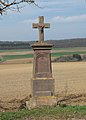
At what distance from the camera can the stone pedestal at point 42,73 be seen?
14430 mm

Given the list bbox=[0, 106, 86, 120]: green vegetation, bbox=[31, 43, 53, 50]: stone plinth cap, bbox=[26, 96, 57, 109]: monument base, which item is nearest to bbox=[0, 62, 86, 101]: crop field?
bbox=[26, 96, 57, 109]: monument base

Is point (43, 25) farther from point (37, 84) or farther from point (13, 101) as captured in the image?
point (13, 101)

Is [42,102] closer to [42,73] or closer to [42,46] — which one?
[42,73]

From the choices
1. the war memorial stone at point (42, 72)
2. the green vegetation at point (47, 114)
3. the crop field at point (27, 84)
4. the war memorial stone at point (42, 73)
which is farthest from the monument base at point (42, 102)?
the crop field at point (27, 84)

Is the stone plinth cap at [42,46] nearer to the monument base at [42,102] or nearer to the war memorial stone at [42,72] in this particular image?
the war memorial stone at [42,72]

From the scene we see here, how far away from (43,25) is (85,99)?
3700mm

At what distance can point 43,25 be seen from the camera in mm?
14945

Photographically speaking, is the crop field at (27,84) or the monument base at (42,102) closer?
the monument base at (42,102)

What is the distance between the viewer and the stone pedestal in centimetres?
1443

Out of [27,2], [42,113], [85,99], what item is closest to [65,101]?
[85,99]

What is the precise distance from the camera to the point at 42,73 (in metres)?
14.5

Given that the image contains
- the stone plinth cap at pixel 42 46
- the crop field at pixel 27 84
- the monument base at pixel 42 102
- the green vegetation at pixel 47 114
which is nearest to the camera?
the green vegetation at pixel 47 114

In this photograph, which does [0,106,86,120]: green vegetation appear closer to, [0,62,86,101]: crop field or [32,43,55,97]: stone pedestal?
[32,43,55,97]: stone pedestal

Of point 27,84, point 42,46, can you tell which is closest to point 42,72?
point 42,46
